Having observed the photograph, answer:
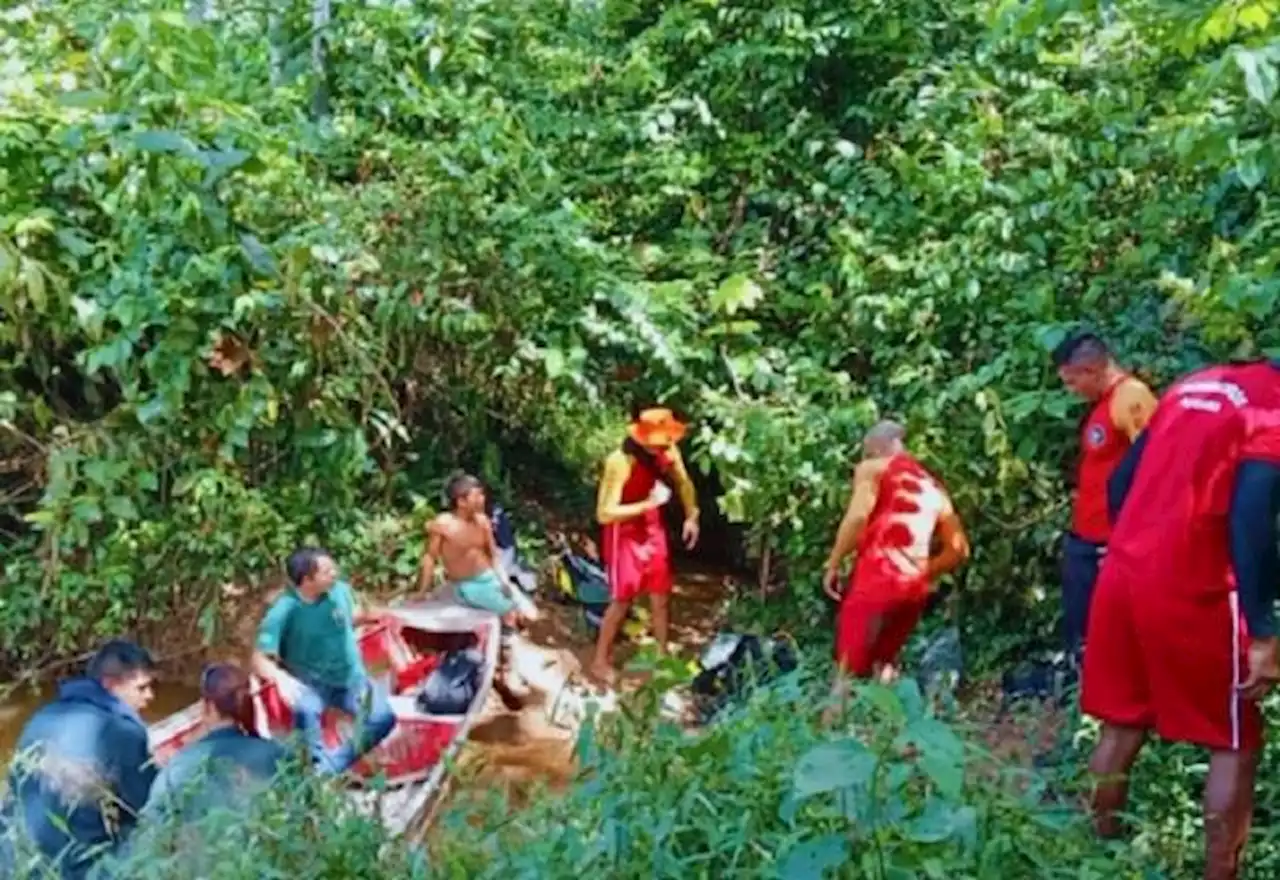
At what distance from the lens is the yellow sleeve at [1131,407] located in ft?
16.2

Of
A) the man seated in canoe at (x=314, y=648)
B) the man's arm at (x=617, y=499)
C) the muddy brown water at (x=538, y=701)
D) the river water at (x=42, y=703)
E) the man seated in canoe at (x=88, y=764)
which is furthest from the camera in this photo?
the man's arm at (x=617, y=499)

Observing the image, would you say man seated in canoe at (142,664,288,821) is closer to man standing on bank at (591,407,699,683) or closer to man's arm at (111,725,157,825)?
man's arm at (111,725,157,825)

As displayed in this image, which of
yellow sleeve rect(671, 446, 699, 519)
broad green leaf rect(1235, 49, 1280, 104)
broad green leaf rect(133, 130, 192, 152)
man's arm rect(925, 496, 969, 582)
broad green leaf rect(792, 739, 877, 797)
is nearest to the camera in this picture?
broad green leaf rect(792, 739, 877, 797)

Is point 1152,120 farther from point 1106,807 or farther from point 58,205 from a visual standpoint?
point 58,205

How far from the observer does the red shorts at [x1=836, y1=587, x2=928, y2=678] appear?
5.73m

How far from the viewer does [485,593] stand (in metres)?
6.87

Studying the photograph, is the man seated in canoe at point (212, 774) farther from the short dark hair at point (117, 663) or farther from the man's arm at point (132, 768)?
the short dark hair at point (117, 663)

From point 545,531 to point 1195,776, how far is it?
481cm

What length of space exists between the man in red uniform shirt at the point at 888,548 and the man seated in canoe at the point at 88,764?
264 centimetres

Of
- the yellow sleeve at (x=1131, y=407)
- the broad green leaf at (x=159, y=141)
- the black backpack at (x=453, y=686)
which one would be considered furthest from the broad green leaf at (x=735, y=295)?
the broad green leaf at (x=159, y=141)

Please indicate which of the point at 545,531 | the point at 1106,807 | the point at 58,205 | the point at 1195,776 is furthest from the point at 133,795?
the point at 545,531

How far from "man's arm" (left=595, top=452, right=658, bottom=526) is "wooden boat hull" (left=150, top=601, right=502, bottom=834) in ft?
2.38

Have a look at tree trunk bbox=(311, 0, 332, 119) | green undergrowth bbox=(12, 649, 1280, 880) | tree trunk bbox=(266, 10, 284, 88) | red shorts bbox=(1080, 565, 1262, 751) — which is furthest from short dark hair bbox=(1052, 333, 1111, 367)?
tree trunk bbox=(266, 10, 284, 88)

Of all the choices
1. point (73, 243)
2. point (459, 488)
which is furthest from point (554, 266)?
point (73, 243)
